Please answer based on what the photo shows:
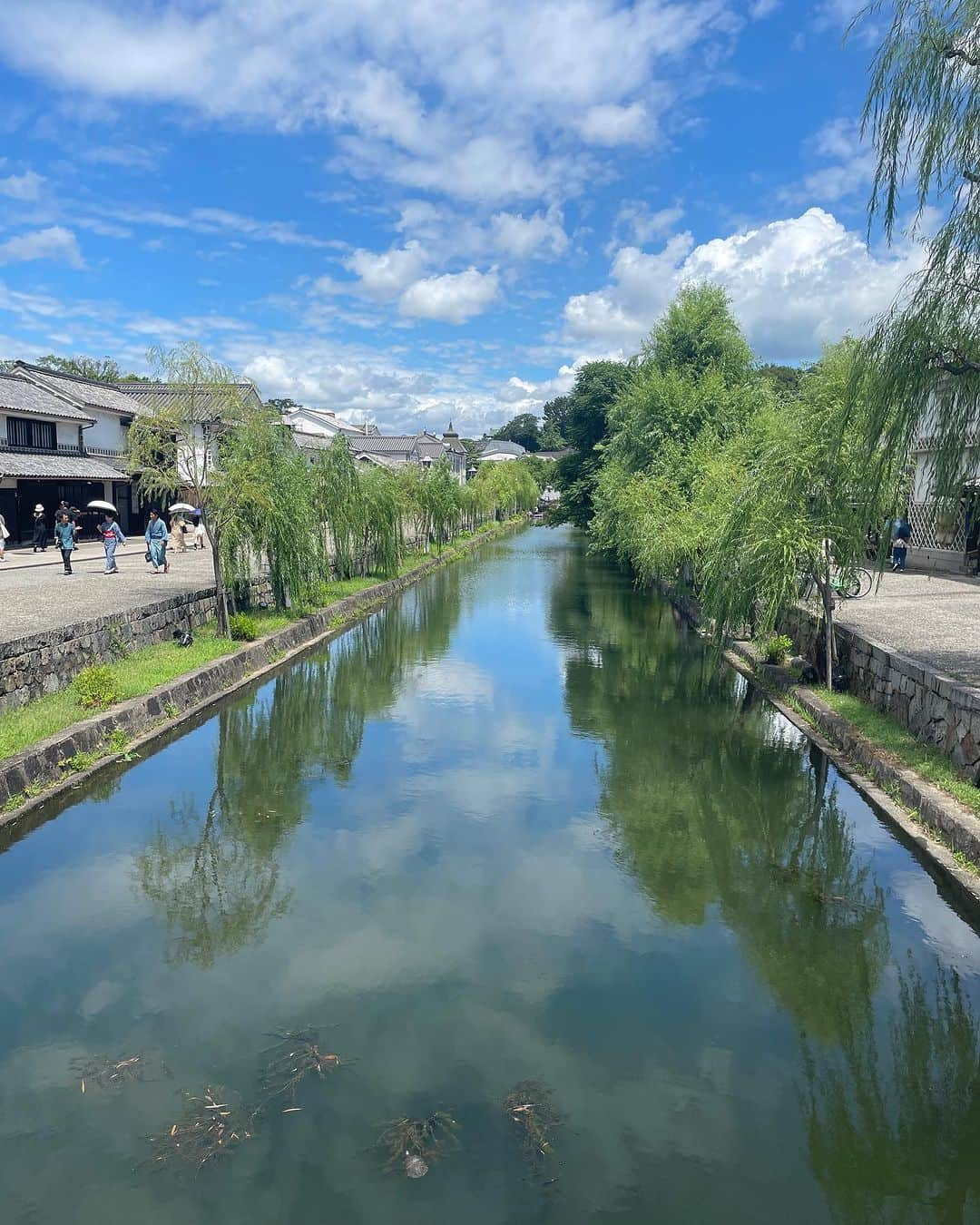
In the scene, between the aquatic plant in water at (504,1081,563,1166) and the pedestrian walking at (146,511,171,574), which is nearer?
the aquatic plant in water at (504,1081,563,1166)

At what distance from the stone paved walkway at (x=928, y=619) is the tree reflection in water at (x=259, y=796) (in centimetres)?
820

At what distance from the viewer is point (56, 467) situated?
1194 inches

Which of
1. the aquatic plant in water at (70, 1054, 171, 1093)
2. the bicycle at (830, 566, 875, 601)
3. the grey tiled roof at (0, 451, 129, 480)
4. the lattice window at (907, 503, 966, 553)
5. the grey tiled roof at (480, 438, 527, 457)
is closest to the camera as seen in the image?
the aquatic plant in water at (70, 1054, 171, 1093)

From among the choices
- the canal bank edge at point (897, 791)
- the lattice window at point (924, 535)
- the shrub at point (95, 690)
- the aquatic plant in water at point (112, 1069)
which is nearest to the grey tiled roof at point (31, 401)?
the shrub at point (95, 690)

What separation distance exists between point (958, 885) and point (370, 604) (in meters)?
19.9

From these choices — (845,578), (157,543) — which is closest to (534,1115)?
(845,578)

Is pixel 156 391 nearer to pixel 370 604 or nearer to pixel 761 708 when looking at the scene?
pixel 370 604

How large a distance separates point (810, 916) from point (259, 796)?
20.7 ft

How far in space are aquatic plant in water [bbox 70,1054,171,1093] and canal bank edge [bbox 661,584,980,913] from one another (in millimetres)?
6466

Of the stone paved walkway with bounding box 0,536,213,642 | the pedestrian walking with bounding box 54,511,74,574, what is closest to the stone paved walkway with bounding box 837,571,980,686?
the stone paved walkway with bounding box 0,536,213,642

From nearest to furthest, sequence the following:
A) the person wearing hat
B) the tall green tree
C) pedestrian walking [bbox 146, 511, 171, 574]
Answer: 1. pedestrian walking [bbox 146, 511, 171, 574]
2. the person wearing hat
3. the tall green tree

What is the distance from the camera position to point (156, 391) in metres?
41.7

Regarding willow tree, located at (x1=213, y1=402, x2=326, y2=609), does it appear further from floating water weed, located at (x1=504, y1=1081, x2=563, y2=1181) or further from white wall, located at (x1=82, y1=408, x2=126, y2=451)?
white wall, located at (x1=82, y1=408, x2=126, y2=451)

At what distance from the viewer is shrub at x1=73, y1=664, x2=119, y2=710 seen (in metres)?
11.4
